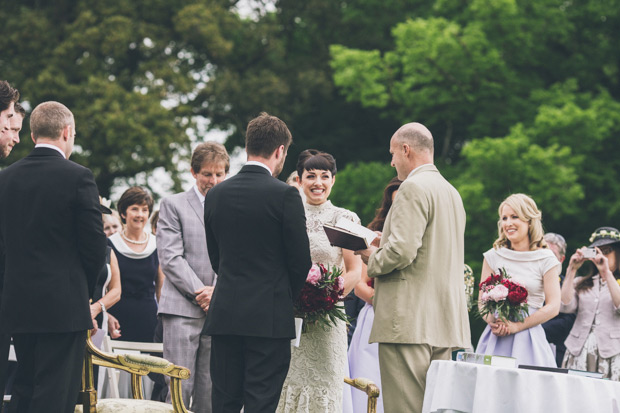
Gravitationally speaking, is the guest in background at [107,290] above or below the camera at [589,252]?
below

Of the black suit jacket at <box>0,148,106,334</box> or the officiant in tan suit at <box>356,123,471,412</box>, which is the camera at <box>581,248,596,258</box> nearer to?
the officiant in tan suit at <box>356,123,471,412</box>

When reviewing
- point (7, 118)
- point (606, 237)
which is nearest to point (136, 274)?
point (7, 118)

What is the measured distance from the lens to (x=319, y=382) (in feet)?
19.2

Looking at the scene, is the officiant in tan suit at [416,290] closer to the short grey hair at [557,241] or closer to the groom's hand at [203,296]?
the groom's hand at [203,296]

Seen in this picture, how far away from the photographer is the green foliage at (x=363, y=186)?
20688 millimetres

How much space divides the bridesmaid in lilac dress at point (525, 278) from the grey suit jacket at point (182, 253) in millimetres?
2311

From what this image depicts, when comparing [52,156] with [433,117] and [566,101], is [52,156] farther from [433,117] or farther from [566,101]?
[433,117]

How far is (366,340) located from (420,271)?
1.98 meters

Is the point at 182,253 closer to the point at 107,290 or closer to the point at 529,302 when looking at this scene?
the point at 107,290

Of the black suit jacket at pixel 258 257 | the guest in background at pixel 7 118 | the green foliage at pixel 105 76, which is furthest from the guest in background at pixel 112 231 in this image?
the green foliage at pixel 105 76

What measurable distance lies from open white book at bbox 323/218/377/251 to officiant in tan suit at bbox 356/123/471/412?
0.31 ft

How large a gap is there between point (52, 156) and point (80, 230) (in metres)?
0.47

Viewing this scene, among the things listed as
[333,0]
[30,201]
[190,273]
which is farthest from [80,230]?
[333,0]

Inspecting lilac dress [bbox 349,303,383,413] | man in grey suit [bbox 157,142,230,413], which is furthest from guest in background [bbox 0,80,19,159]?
lilac dress [bbox 349,303,383,413]
